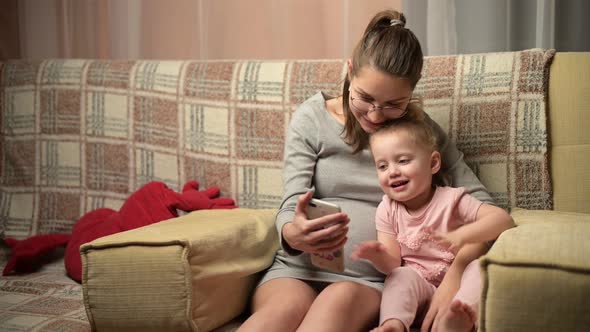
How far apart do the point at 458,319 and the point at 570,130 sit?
679 millimetres

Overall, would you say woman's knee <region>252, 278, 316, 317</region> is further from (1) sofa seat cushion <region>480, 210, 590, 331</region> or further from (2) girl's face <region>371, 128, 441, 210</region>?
(1) sofa seat cushion <region>480, 210, 590, 331</region>

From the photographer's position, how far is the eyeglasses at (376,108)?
59.4 inches

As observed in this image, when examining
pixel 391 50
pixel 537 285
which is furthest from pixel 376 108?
pixel 537 285

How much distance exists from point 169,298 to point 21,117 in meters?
1.14

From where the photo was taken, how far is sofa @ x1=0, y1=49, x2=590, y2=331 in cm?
127

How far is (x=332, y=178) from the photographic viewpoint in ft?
5.60

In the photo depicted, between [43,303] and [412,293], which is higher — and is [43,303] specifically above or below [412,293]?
below

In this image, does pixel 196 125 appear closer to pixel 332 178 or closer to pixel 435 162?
pixel 332 178

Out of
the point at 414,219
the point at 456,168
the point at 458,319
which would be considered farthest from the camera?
the point at 456,168

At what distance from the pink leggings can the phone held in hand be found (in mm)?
117

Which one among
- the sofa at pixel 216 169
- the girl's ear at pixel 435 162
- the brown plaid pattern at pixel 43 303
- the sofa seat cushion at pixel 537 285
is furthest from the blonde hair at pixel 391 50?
the brown plaid pattern at pixel 43 303

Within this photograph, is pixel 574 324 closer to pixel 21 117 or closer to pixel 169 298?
pixel 169 298

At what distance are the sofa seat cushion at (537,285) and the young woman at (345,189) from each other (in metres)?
0.26

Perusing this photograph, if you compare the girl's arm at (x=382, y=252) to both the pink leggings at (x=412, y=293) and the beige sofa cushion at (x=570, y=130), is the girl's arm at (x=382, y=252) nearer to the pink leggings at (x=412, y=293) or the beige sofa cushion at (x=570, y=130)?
the pink leggings at (x=412, y=293)
